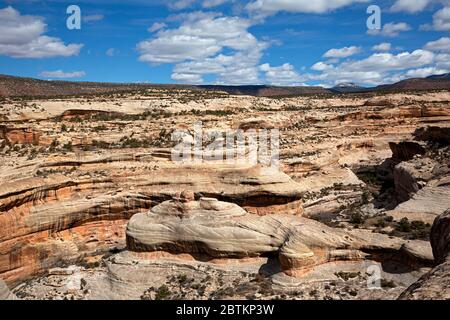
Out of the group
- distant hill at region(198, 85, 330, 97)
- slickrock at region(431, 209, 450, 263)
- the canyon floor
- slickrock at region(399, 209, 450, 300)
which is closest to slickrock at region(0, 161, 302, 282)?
the canyon floor

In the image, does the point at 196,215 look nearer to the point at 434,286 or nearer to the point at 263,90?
the point at 434,286

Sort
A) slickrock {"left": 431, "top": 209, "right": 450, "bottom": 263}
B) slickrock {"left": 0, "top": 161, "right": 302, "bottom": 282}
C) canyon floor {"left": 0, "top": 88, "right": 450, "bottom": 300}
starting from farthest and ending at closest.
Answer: slickrock {"left": 0, "top": 161, "right": 302, "bottom": 282} < canyon floor {"left": 0, "top": 88, "right": 450, "bottom": 300} < slickrock {"left": 431, "top": 209, "right": 450, "bottom": 263}

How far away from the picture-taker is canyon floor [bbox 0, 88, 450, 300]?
13594 millimetres

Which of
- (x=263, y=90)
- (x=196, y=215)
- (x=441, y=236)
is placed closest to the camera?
(x=441, y=236)

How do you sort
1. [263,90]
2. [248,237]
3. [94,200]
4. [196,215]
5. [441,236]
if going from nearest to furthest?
[441,236] → [248,237] → [196,215] → [94,200] → [263,90]

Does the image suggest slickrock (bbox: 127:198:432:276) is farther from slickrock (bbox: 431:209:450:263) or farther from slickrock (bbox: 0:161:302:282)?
slickrock (bbox: 431:209:450:263)

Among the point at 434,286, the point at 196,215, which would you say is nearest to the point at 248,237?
the point at 196,215

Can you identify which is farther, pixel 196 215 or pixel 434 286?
pixel 196 215

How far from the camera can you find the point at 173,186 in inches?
878

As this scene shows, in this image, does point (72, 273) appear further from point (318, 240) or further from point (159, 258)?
point (318, 240)

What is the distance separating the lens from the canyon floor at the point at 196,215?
13594 millimetres

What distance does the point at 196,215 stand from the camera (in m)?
16.1

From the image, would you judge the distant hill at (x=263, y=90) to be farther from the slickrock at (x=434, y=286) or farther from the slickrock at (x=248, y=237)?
the slickrock at (x=434, y=286)

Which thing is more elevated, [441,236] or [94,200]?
[441,236]
